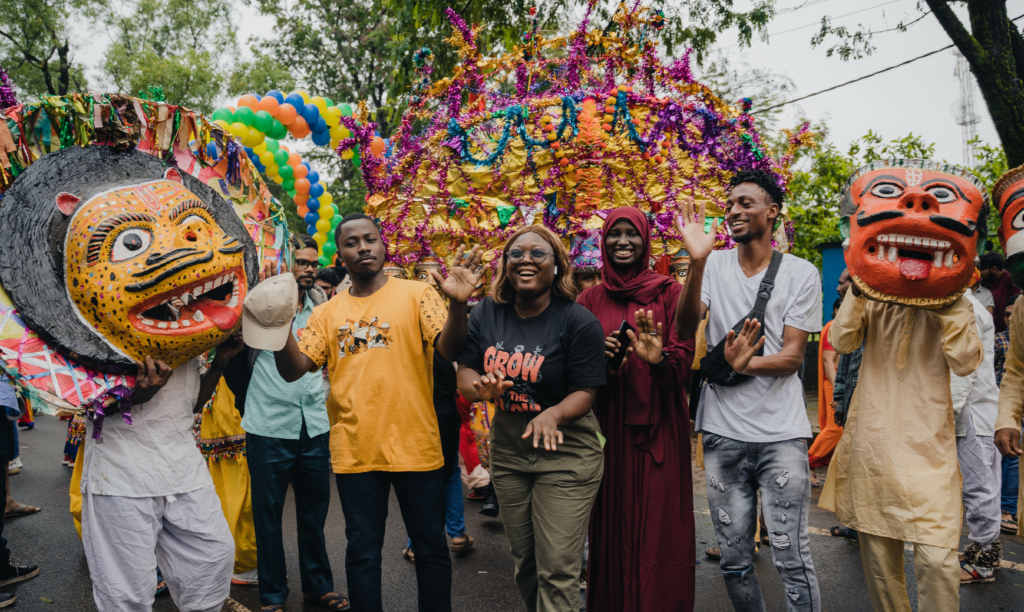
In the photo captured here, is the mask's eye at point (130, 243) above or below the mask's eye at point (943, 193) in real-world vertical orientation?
below

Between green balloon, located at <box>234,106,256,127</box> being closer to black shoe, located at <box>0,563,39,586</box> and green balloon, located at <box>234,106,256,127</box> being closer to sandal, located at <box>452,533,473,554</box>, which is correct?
black shoe, located at <box>0,563,39,586</box>

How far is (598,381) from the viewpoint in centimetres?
268

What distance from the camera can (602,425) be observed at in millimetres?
3033

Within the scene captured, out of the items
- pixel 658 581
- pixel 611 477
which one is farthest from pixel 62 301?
pixel 658 581

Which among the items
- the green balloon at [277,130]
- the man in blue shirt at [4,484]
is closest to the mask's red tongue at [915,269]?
the man in blue shirt at [4,484]

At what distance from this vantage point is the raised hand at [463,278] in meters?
2.68

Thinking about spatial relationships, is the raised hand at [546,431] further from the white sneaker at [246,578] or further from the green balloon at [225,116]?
the green balloon at [225,116]

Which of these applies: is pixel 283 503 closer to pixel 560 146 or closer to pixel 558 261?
pixel 558 261

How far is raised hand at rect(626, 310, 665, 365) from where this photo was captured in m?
2.76

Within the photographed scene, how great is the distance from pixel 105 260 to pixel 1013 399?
3.72m

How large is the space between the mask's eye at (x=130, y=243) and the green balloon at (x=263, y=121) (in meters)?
5.50

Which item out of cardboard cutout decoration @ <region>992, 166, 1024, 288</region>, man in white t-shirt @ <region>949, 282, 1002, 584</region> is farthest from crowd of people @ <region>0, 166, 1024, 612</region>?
man in white t-shirt @ <region>949, 282, 1002, 584</region>

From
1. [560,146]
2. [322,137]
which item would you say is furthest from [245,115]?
[560,146]

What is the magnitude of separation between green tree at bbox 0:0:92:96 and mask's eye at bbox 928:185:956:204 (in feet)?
61.9
